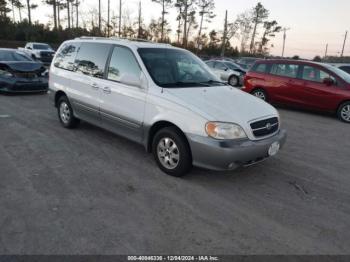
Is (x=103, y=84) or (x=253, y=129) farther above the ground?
(x=103, y=84)

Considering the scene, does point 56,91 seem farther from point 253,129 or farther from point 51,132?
point 253,129

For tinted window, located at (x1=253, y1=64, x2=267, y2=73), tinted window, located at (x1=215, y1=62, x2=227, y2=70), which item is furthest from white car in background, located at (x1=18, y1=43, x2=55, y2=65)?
tinted window, located at (x1=253, y1=64, x2=267, y2=73)

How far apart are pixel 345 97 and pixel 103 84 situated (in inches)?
289

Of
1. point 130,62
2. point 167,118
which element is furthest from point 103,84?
point 167,118

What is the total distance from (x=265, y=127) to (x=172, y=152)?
1346 mm

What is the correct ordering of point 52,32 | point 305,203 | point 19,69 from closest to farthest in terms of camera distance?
point 305,203
point 19,69
point 52,32

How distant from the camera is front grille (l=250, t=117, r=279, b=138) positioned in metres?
4.27

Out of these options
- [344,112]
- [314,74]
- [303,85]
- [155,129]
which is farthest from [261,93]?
[155,129]

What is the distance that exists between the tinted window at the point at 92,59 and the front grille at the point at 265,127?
2.77m

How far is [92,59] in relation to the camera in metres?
5.75

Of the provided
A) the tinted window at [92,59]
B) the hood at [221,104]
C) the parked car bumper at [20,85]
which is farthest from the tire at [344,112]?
the parked car bumper at [20,85]

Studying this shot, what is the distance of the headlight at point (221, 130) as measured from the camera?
4016 mm

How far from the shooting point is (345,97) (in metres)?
9.29

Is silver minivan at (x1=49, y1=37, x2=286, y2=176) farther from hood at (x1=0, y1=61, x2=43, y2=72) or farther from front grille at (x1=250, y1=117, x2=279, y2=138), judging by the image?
hood at (x1=0, y1=61, x2=43, y2=72)
